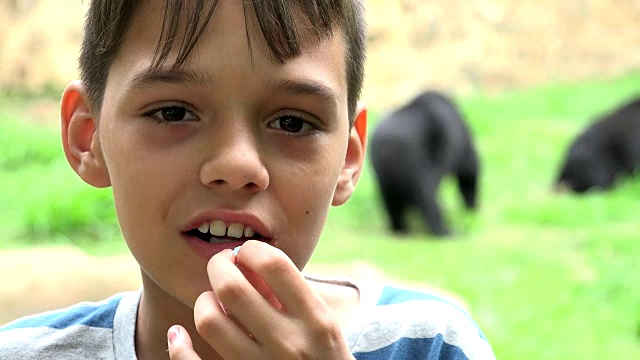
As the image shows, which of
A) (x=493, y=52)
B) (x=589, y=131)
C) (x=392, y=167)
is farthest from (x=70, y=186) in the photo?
(x=493, y=52)

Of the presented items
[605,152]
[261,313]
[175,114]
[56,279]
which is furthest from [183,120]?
[605,152]

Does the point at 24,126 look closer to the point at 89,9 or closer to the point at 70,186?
the point at 70,186

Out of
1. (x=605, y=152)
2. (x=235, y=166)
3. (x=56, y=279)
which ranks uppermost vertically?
(x=605, y=152)

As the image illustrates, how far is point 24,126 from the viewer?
22.9ft

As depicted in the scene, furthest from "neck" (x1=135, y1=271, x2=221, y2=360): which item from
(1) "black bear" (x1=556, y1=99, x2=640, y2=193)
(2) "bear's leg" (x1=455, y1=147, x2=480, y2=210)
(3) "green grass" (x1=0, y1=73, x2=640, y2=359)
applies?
(1) "black bear" (x1=556, y1=99, x2=640, y2=193)

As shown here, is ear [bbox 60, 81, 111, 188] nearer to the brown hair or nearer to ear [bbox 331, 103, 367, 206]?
the brown hair

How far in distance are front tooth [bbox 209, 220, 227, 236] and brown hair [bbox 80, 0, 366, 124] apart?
0.50 ft

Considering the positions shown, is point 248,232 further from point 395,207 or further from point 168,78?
point 395,207

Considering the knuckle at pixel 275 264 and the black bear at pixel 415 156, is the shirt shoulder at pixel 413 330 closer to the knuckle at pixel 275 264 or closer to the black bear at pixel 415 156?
the knuckle at pixel 275 264

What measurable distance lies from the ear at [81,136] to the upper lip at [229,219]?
0.65 feet

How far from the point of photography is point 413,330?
1.20 meters

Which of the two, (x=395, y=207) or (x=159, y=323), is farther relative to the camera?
(x=395, y=207)

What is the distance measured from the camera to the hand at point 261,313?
2.83 feet

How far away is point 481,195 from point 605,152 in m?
1.18
